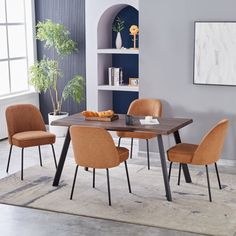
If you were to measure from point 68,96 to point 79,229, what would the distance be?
3.94 metres

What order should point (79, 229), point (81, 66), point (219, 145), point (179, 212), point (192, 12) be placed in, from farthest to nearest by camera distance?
1. point (81, 66)
2. point (192, 12)
3. point (219, 145)
4. point (179, 212)
5. point (79, 229)

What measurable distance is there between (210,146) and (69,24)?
3759 millimetres

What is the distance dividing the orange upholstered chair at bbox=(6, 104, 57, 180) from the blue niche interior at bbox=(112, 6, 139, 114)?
1.91 m

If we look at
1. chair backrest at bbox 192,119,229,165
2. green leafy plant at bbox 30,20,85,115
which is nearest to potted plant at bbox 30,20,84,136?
green leafy plant at bbox 30,20,85,115

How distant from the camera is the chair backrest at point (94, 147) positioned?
4844mm

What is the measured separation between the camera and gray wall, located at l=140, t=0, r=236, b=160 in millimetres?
6141

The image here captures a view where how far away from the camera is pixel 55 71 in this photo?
777cm

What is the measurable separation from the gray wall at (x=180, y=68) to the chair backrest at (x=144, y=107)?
181mm

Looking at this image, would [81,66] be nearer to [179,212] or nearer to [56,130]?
[56,130]

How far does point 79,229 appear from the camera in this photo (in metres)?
4.43

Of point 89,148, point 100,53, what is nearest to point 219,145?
point 89,148

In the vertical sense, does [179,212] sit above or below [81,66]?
below

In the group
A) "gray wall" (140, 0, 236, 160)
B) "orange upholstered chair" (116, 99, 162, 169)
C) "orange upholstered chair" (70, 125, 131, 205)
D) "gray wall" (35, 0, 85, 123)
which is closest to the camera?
"orange upholstered chair" (70, 125, 131, 205)

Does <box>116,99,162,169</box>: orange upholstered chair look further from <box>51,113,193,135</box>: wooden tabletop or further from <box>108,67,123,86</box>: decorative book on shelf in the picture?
<box>108,67,123,86</box>: decorative book on shelf
